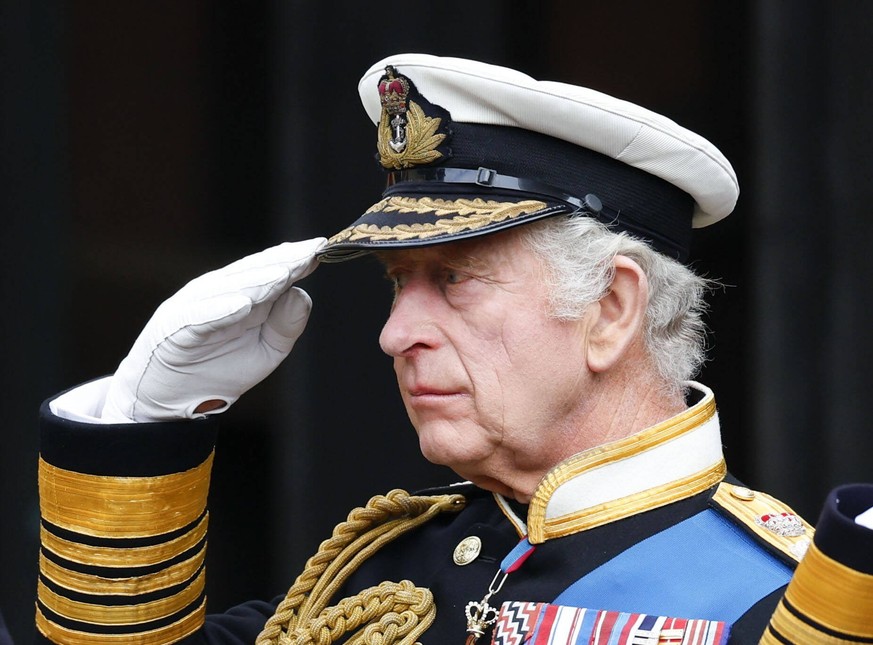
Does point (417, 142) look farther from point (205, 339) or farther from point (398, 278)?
point (205, 339)

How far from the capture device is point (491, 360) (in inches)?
75.7

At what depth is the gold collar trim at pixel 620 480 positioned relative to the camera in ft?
6.18

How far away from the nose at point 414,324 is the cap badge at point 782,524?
1.77 ft

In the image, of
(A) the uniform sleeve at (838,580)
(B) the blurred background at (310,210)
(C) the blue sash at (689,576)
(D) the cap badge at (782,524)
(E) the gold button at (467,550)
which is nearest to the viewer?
(A) the uniform sleeve at (838,580)

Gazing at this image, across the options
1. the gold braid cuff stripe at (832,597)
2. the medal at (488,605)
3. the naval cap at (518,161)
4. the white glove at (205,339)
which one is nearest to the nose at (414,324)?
the naval cap at (518,161)

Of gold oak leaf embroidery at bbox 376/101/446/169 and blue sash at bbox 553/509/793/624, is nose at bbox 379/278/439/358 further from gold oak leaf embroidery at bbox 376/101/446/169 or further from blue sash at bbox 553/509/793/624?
blue sash at bbox 553/509/793/624

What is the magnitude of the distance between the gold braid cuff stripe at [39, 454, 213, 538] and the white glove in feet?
0.37

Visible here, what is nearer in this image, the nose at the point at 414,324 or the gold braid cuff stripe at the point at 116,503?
the nose at the point at 414,324

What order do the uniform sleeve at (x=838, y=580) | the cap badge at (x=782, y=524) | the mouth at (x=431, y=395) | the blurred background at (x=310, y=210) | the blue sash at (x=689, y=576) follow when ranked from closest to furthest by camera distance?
the uniform sleeve at (x=838, y=580) → the blue sash at (x=689, y=576) → the cap badge at (x=782, y=524) → the mouth at (x=431, y=395) → the blurred background at (x=310, y=210)

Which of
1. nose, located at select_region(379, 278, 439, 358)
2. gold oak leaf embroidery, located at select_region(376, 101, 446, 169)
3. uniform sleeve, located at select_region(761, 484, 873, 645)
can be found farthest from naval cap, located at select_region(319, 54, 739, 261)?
uniform sleeve, located at select_region(761, 484, 873, 645)

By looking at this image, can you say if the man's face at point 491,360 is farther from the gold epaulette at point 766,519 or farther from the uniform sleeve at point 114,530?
the uniform sleeve at point 114,530

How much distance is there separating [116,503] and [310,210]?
1.61 meters

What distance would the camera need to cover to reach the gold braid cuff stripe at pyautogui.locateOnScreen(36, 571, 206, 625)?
82.3 inches

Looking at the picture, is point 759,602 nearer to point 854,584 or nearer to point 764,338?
point 854,584
